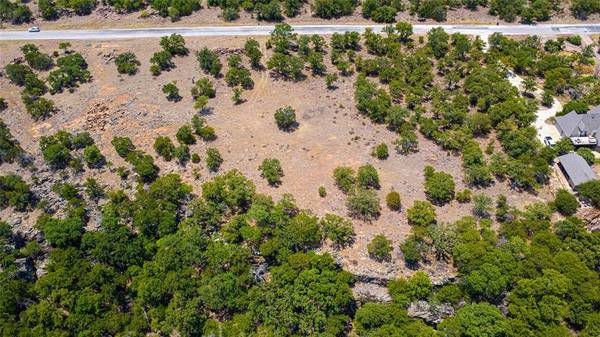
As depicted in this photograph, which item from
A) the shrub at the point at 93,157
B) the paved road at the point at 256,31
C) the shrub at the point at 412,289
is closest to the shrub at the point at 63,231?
the shrub at the point at 93,157

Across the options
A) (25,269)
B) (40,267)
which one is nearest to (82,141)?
(40,267)

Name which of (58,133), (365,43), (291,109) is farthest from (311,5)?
(58,133)

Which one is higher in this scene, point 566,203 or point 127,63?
point 127,63

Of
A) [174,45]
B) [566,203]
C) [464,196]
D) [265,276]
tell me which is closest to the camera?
[265,276]

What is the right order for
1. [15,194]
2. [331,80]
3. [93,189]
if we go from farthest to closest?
[331,80] < [93,189] < [15,194]

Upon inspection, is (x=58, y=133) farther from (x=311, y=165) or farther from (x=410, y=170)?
(x=410, y=170)

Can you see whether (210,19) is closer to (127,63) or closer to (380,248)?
(127,63)

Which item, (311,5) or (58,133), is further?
(311,5)

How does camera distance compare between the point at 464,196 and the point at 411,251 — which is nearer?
the point at 411,251
